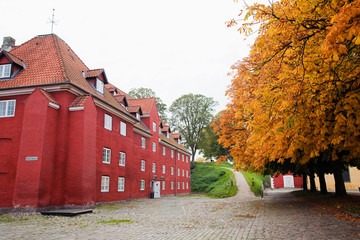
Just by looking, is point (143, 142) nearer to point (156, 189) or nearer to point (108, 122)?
point (156, 189)

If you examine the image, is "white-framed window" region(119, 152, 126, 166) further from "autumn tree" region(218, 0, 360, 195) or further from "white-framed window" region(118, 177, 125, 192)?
"autumn tree" region(218, 0, 360, 195)

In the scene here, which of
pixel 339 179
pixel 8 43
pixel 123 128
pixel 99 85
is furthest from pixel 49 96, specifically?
pixel 339 179

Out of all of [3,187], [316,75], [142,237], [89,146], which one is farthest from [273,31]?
[3,187]

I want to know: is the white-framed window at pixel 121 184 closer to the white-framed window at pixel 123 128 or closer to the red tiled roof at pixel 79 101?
the white-framed window at pixel 123 128

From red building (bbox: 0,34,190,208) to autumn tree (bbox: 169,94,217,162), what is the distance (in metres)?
43.1

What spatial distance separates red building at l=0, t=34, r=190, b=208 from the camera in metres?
15.8

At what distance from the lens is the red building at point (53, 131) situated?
15828 mm

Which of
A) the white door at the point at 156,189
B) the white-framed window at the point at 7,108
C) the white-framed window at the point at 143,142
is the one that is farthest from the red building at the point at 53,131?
the white door at the point at 156,189

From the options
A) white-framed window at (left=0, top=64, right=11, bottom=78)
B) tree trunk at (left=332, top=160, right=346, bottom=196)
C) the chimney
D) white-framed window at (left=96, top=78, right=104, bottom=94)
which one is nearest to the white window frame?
white-framed window at (left=96, top=78, right=104, bottom=94)

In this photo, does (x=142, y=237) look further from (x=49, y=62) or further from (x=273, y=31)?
(x=49, y=62)

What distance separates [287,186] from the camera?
5775 cm

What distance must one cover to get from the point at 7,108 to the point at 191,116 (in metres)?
50.1

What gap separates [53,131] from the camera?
667 inches

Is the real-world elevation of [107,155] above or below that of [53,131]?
below
